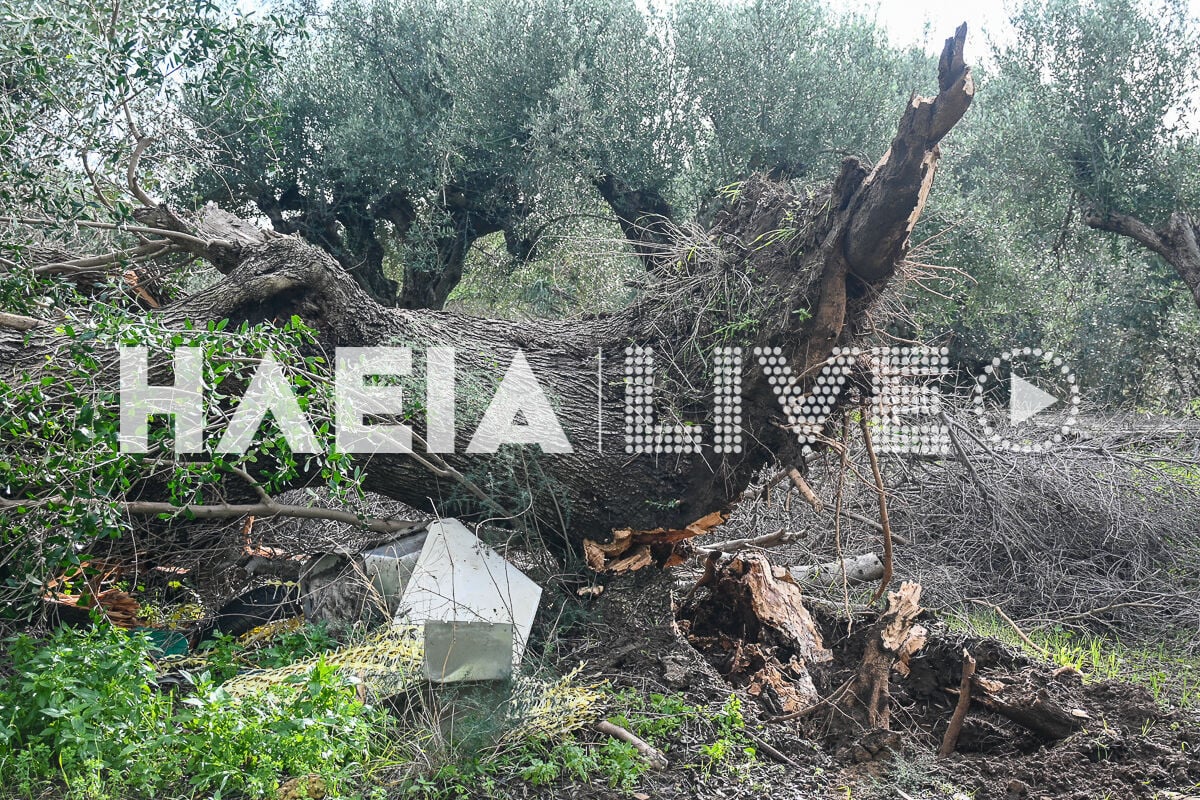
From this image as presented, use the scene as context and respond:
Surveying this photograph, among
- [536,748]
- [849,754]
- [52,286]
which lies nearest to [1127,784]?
[849,754]

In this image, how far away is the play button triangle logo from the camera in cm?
754

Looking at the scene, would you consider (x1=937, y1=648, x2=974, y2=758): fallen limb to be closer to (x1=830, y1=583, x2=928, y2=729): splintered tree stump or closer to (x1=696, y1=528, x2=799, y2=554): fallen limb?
(x1=830, y1=583, x2=928, y2=729): splintered tree stump

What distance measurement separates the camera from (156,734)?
318cm

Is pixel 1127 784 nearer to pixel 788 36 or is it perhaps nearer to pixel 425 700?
pixel 425 700

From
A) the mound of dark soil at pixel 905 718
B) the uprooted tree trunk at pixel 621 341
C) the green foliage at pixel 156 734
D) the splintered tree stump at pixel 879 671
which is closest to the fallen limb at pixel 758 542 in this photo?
the mound of dark soil at pixel 905 718

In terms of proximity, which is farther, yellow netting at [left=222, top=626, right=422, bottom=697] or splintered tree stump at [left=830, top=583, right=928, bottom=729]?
splintered tree stump at [left=830, top=583, right=928, bottom=729]

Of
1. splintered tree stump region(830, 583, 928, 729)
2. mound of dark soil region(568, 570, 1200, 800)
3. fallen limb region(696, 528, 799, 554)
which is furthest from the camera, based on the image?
fallen limb region(696, 528, 799, 554)

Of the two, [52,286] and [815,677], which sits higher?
[52,286]

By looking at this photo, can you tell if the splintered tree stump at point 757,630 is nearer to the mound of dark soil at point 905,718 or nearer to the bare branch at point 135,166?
the mound of dark soil at point 905,718

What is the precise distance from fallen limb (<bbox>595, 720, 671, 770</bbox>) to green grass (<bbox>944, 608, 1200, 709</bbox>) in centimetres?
223

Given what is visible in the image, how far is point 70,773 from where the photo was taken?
302cm

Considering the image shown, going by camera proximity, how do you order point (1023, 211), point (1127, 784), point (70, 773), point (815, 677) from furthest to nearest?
point (1023, 211)
point (815, 677)
point (1127, 784)
point (70, 773)

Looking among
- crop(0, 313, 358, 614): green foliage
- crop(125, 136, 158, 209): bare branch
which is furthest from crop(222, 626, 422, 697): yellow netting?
crop(125, 136, 158, 209): bare branch

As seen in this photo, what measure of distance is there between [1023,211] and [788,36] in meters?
3.30
